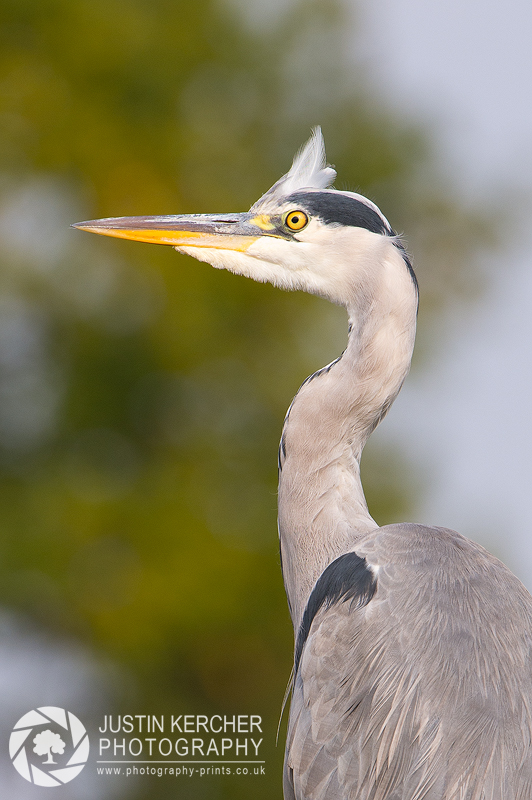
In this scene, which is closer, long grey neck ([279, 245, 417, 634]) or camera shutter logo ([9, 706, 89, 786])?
long grey neck ([279, 245, 417, 634])

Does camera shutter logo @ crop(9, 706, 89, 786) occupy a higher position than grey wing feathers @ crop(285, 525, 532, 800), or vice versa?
grey wing feathers @ crop(285, 525, 532, 800)

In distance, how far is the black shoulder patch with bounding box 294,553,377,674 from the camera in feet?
7.04

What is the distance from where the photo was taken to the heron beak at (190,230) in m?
2.71

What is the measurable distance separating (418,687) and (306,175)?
5.08 ft

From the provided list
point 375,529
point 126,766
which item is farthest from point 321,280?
point 126,766

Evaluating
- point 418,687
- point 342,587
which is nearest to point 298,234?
point 342,587

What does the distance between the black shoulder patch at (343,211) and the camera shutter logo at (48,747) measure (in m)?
4.37

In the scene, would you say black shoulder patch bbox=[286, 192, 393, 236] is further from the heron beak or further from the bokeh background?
the bokeh background

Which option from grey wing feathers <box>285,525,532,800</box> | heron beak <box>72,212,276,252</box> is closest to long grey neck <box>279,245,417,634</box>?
grey wing feathers <box>285,525,532,800</box>

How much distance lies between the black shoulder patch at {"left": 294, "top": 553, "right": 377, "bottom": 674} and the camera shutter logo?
395 centimetres

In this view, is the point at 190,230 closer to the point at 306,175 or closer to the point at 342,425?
the point at 306,175

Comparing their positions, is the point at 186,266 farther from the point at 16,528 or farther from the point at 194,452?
the point at 16,528

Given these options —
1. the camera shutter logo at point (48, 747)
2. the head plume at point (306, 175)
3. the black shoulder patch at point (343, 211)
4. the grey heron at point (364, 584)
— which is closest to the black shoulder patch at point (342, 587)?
the grey heron at point (364, 584)

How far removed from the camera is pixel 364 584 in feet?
7.06
